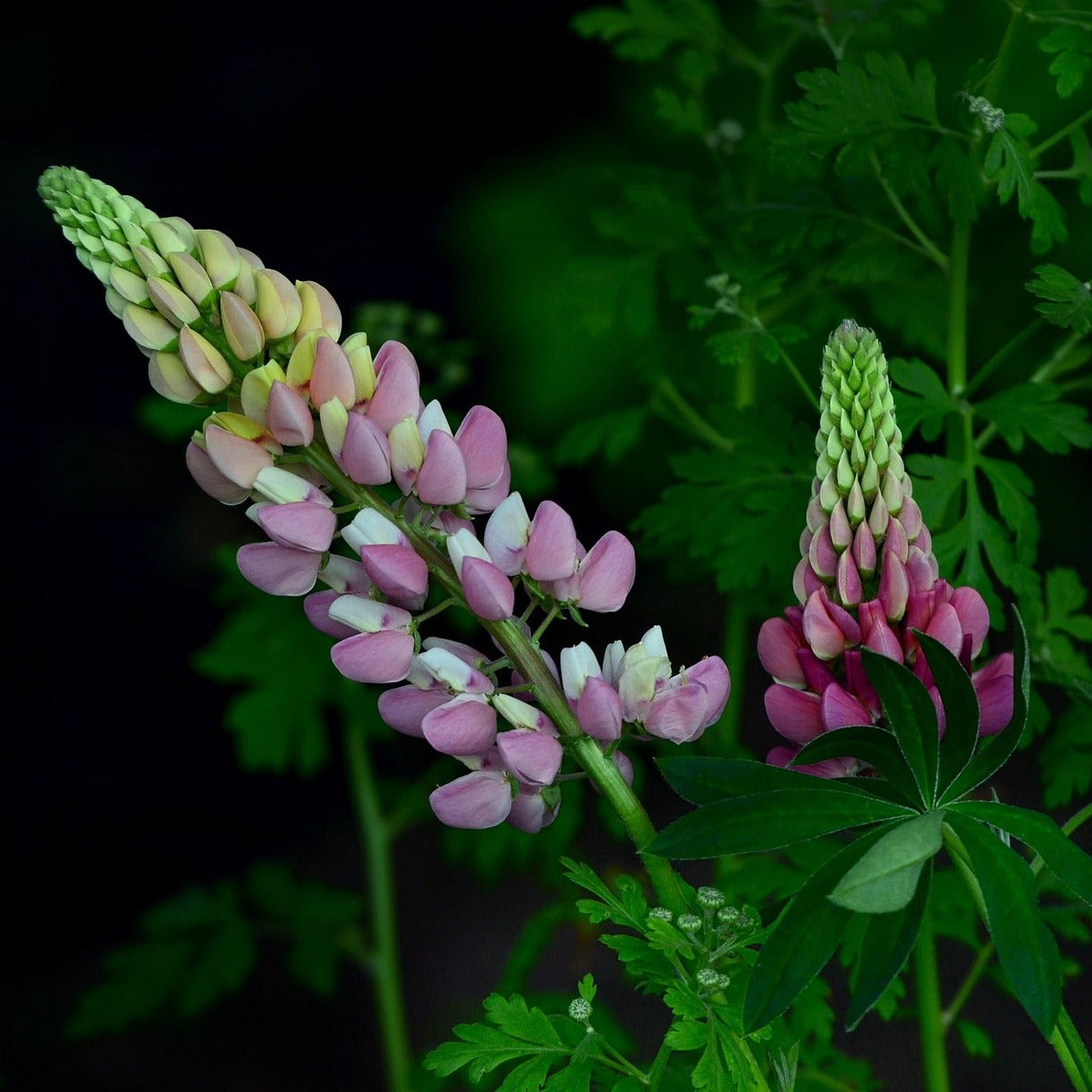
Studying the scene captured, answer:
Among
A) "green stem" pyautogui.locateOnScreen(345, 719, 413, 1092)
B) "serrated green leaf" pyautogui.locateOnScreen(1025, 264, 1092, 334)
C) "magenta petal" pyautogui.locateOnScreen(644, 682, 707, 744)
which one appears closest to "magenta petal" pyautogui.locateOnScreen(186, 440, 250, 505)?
"magenta petal" pyautogui.locateOnScreen(644, 682, 707, 744)

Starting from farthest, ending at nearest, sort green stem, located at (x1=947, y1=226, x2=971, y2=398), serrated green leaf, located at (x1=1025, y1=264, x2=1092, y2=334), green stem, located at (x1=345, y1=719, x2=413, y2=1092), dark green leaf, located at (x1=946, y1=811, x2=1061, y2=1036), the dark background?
the dark background
green stem, located at (x1=345, y1=719, x2=413, y2=1092)
green stem, located at (x1=947, y1=226, x2=971, y2=398)
serrated green leaf, located at (x1=1025, y1=264, x2=1092, y2=334)
dark green leaf, located at (x1=946, y1=811, x2=1061, y2=1036)

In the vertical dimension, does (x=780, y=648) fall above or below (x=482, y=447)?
below

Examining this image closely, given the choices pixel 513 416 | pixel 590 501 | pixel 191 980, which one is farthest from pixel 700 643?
pixel 191 980

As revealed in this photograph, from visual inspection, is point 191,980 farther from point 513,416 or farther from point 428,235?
point 428,235

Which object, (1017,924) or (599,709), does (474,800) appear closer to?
(599,709)

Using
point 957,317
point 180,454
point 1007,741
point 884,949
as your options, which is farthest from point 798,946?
point 180,454

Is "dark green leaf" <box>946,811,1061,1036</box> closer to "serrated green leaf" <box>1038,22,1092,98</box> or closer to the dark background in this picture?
"serrated green leaf" <box>1038,22,1092,98</box>

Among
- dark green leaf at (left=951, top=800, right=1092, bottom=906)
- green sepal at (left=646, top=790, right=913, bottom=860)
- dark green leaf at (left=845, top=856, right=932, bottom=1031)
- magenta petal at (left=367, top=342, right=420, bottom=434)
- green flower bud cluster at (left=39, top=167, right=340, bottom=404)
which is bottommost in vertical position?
dark green leaf at (left=951, top=800, right=1092, bottom=906)
